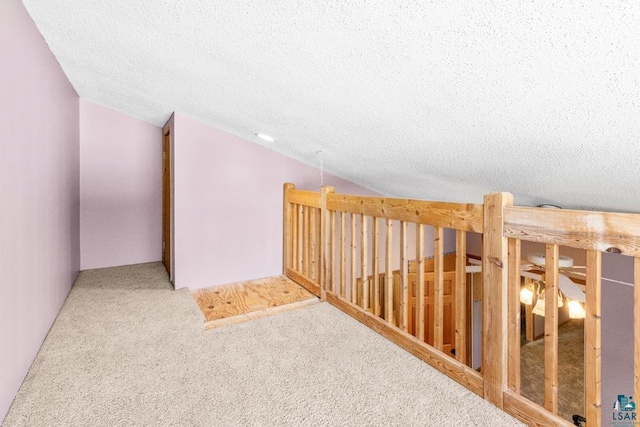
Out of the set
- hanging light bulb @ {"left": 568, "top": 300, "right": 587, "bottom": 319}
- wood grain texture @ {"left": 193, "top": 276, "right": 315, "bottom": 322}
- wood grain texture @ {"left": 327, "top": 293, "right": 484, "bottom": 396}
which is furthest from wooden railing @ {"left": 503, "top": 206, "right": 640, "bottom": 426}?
hanging light bulb @ {"left": 568, "top": 300, "right": 587, "bottom": 319}

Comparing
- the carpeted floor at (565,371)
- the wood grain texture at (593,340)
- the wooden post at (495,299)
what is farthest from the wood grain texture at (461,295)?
the carpeted floor at (565,371)

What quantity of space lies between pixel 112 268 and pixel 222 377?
8.93 feet

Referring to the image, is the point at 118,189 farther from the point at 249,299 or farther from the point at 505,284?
the point at 505,284

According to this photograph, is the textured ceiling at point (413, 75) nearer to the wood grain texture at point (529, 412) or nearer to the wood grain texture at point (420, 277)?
the wood grain texture at point (420, 277)

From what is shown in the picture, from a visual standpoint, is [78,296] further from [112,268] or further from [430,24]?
[430,24]

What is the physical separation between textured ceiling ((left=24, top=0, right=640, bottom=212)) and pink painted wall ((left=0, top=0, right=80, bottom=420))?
0.23 meters

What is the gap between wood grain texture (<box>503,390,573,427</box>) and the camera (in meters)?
1.26

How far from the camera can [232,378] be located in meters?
1.66

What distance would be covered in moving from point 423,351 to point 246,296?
170 centimetres

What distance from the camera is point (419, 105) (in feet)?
5.55

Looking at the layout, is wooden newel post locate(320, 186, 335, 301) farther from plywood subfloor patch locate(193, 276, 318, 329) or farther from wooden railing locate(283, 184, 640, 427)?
wooden railing locate(283, 184, 640, 427)

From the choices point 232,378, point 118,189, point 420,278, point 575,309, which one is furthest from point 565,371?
point 118,189

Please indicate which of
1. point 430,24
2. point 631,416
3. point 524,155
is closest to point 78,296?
point 430,24

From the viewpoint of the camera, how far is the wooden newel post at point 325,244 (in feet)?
8.98
